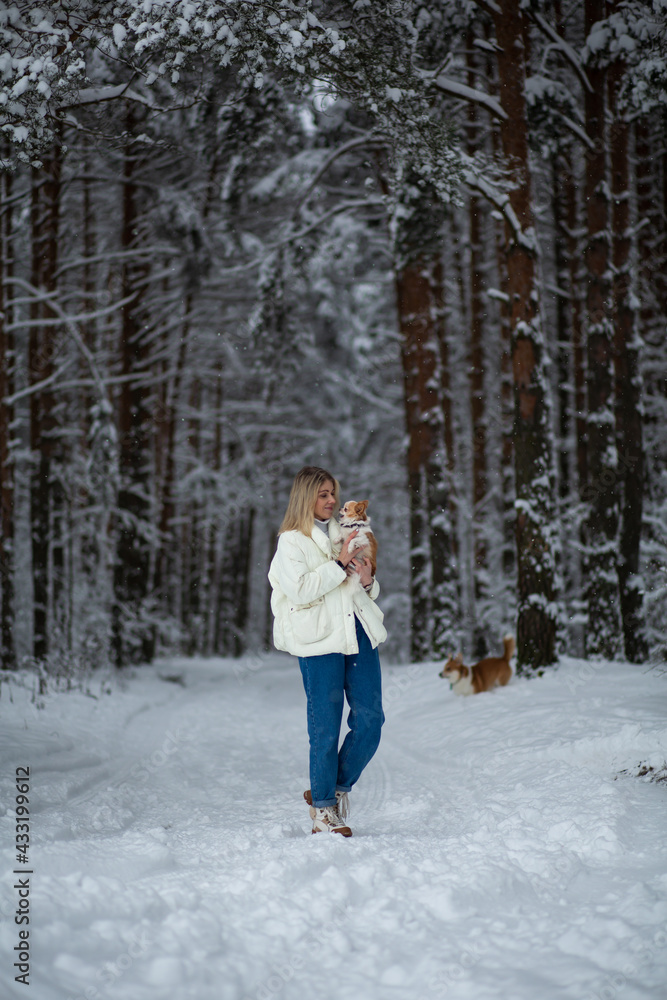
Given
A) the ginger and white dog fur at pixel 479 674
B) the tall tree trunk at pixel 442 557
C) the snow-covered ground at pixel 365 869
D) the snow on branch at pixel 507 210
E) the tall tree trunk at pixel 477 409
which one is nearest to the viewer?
the snow-covered ground at pixel 365 869

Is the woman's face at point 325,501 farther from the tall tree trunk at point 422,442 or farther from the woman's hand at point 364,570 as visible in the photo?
the tall tree trunk at point 422,442

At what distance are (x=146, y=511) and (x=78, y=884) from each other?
13335 mm

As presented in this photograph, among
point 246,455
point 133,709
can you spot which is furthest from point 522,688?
point 246,455

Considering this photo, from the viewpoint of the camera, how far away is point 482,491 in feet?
55.2

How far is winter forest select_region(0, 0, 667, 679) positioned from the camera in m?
8.04

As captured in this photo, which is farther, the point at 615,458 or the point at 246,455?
the point at 246,455

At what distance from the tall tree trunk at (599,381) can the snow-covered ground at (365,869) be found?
356 cm

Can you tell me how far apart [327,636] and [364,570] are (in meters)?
0.46

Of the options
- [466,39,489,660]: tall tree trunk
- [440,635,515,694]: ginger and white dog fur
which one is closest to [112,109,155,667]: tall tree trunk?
[466,39,489,660]: tall tree trunk

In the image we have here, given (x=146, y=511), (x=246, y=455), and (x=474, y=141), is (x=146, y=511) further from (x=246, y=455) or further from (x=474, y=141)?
(x=474, y=141)

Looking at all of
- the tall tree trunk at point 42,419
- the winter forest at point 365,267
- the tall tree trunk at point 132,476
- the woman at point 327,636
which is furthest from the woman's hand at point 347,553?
the tall tree trunk at point 132,476

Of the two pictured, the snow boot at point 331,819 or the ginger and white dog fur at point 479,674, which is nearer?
the snow boot at point 331,819

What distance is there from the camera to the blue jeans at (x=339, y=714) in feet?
15.3

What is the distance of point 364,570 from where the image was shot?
15.6 feet
